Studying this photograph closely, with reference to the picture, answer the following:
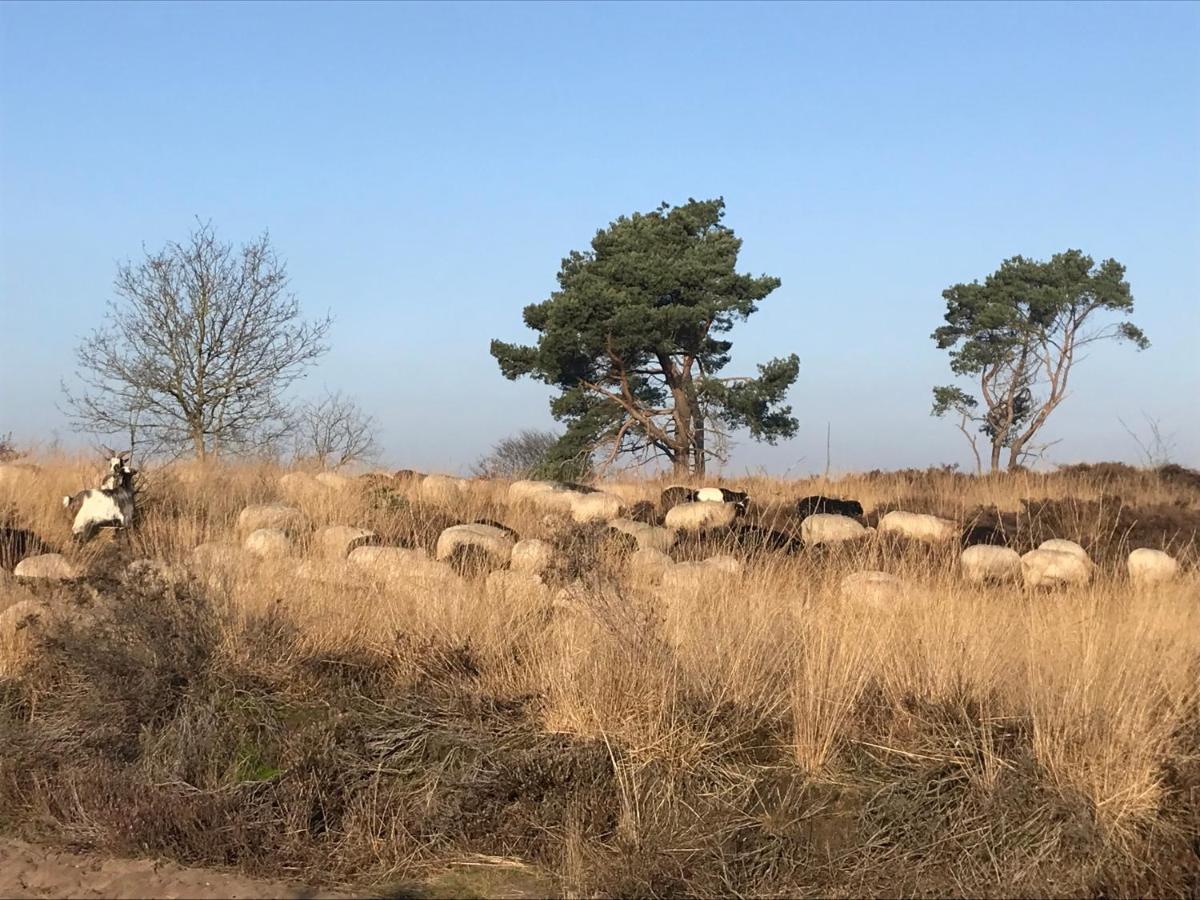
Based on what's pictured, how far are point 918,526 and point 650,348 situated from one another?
45.7 feet

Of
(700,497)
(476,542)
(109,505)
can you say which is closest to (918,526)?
(700,497)

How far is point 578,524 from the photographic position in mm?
6949

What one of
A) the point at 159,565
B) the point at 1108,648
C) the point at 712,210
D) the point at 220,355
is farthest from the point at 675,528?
the point at 712,210

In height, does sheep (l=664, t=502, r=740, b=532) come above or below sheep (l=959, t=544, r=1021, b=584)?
above

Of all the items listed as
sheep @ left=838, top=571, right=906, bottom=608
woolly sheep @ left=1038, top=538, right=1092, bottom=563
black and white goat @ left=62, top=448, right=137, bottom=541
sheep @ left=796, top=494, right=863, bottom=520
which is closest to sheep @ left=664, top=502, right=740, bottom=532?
sheep @ left=796, top=494, right=863, bottom=520

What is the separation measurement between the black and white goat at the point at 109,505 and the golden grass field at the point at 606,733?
12.0 ft

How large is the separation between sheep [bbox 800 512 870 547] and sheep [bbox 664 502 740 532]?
1.05 m

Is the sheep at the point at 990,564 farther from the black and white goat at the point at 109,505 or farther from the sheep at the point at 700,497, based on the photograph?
the black and white goat at the point at 109,505

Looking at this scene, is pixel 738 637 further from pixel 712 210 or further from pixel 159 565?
pixel 712 210

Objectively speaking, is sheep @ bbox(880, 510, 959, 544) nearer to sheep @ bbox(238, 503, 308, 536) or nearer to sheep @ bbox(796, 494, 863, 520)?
sheep @ bbox(796, 494, 863, 520)

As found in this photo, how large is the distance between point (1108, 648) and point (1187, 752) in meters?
0.79

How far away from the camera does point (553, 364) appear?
1003 inches

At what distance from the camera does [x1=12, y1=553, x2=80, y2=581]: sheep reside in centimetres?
852

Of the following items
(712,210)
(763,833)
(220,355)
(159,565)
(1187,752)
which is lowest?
(763,833)
